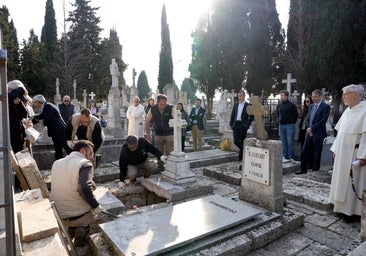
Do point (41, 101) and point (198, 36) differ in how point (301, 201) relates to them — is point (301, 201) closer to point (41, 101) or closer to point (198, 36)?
point (41, 101)

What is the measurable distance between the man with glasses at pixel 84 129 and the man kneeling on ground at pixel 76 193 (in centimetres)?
174

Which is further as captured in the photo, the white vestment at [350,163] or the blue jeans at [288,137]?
the blue jeans at [288,137]

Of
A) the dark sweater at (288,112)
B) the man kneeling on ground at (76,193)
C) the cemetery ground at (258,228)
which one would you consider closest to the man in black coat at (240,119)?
the dark sweater at (288,112)

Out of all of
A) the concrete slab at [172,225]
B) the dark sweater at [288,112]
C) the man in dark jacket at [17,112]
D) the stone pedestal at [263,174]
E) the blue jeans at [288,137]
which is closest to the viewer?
the concrete slab at [172,225]

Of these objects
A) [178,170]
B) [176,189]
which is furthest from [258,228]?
[178,170]

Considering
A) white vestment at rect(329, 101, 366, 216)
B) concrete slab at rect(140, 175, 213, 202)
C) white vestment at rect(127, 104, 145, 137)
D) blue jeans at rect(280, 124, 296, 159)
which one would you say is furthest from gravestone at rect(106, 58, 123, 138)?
white vestment at rect(329, 101, 366, 216)

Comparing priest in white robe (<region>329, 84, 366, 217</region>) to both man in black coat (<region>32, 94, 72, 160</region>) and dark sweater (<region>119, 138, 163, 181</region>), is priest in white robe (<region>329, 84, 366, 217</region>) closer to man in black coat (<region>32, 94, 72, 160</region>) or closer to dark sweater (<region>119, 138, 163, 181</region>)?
dark sweater (<region>119, 138, 163, 181</region>)

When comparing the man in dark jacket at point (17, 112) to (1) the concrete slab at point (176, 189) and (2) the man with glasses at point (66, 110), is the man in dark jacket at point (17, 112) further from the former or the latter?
(2) the man with glasses at point (66, 110)

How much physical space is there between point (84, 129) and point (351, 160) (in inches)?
171

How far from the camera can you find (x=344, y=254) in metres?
2.67

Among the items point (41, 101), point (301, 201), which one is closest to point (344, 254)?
point (301, 201)

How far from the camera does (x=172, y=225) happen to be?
119 inches

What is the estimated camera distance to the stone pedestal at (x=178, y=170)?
15.9 ft

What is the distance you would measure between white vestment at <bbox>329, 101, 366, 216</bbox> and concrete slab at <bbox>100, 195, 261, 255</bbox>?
130cm
